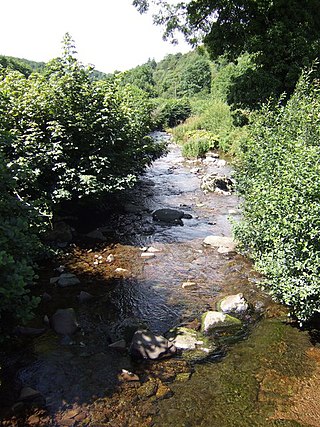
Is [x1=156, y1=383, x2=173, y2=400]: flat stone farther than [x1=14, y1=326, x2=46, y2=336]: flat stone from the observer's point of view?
No

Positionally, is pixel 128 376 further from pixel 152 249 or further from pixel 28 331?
pixel 152 249

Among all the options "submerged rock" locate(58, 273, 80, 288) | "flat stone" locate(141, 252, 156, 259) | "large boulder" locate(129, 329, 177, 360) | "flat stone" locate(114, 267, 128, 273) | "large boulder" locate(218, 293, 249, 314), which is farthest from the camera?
"flat stone" locate(141, 252, 156, 259)

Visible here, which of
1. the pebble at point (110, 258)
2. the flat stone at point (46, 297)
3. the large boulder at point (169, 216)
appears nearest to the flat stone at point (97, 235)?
the pebble at point (110, 258)

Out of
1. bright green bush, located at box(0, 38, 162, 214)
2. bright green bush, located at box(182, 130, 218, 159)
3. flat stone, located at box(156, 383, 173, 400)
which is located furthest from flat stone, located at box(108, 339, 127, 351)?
bright green bush, located at box(182, 130, 218, 159)

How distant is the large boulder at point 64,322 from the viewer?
542 cm

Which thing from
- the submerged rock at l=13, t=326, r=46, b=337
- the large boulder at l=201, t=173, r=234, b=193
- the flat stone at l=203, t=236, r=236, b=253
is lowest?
the submerged rock at l=13, t=326, r=46, b=337

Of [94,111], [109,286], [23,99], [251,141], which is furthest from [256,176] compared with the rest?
[23,99]

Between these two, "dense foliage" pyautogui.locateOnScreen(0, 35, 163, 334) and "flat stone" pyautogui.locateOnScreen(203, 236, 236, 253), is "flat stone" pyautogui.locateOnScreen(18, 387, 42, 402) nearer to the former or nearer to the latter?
"dense foliage" pyautogui.locateOnScreen(0, 35, 163, 334)

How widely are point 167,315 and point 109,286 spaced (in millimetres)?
1510

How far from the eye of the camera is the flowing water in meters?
3.93

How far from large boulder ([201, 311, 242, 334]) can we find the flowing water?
219mm

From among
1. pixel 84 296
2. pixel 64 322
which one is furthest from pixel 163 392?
pixel 84 296

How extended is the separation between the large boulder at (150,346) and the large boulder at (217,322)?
2.44 ft

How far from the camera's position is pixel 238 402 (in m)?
4.06
